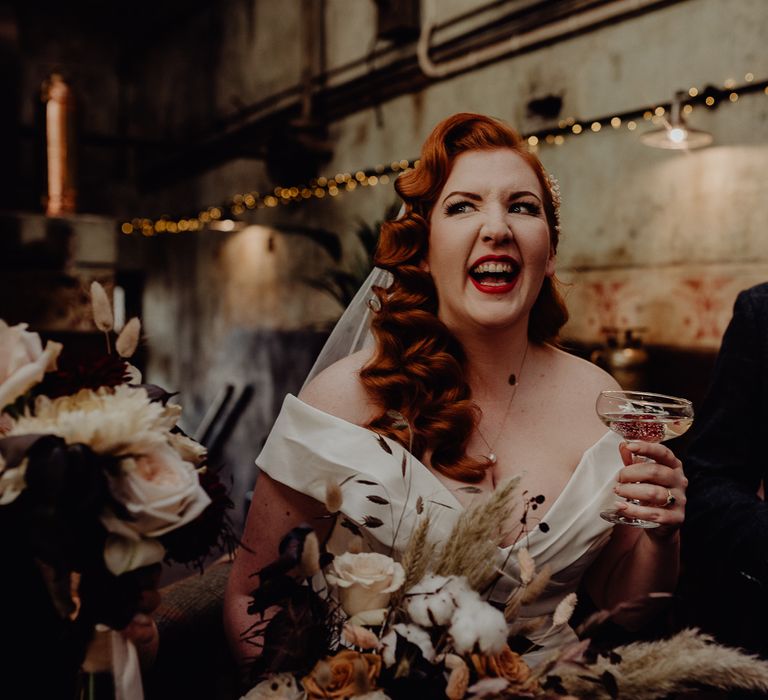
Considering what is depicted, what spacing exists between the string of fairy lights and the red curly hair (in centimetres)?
9

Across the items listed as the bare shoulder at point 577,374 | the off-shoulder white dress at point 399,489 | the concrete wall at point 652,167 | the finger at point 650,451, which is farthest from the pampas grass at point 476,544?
the concrete wall at point 652,167

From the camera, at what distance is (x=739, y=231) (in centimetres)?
389

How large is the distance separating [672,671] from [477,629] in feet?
0.64

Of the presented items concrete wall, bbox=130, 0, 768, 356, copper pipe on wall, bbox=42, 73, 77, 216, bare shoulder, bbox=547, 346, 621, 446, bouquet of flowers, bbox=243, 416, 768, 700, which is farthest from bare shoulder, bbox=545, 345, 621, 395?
copper pipe on wall, bbox=42, 73, 77, 216

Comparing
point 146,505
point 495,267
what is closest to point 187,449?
point 146,505

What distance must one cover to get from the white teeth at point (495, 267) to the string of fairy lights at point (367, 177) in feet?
1.01

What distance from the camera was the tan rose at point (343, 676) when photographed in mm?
849

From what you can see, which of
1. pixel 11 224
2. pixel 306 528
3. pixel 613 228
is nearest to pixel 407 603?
pixel 306 528

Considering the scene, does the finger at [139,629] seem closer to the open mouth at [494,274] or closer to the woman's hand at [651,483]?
the woman's hand at [651,483]

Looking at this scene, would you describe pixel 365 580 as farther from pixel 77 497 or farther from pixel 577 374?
pixel 577 374

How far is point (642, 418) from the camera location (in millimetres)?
1320

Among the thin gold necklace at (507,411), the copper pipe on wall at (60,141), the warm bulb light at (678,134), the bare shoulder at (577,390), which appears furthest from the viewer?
the copper pipe on wall at (60,141)

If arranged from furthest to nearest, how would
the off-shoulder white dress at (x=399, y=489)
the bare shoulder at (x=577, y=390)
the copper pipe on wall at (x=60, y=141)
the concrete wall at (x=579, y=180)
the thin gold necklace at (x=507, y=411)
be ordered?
the copper pipe on wall at (x=60, y=141), the concrete wall at (x=579, y=180), the bare shoulder at (x=577, y=390), the thin gold necklace at (x=507, y=411), the off-shoulder white dress at (x=399, y=489)

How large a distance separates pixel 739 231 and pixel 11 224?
Answer: 16.2ft
